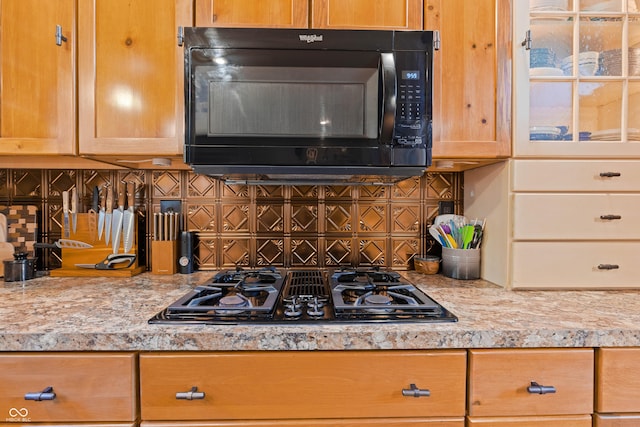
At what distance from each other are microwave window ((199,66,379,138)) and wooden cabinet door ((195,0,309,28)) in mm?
214

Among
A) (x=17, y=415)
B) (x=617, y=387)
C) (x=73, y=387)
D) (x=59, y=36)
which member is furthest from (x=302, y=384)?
(x=59, y=36)

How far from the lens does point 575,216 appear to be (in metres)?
1.23

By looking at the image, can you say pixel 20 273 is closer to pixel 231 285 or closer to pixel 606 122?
pixel 231 285

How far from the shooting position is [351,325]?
898 mm

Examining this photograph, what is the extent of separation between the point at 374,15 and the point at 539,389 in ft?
4.09

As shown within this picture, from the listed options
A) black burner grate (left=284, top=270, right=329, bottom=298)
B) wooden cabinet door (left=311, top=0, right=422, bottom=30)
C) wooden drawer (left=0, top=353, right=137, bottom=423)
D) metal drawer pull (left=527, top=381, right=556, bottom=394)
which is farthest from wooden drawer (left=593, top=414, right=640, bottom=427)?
wooden cabinet door (left=311, top=0, right=422, bottom=30)

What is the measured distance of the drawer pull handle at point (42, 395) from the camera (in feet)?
2.75

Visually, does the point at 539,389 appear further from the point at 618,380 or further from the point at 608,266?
the point at 608,266

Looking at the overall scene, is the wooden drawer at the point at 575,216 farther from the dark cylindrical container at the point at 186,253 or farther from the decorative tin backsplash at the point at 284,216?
the dark cylindrical container at the point at 186,253

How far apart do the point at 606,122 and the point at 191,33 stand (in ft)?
4.94

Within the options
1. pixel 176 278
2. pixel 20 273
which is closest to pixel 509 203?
pixel 176 278

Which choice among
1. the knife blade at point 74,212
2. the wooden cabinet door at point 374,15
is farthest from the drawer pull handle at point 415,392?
the knife blade at point 74,212

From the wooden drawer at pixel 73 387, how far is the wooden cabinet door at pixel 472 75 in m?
1.16

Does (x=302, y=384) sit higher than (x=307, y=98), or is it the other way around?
(x=307, y=98)
